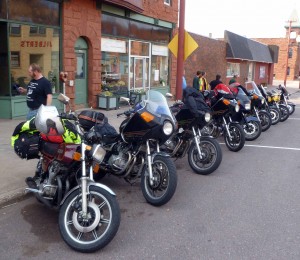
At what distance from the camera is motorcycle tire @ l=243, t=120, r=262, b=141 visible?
30.9 feet

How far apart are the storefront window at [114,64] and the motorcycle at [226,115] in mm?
6687

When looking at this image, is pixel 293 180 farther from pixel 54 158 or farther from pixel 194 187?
pixel 54 158

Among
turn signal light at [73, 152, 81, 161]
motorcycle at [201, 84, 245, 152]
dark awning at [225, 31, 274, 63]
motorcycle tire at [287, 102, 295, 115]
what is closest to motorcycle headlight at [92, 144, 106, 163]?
turn signal light at [73, 152, 81, 161]

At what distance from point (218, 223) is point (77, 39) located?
9.49 m

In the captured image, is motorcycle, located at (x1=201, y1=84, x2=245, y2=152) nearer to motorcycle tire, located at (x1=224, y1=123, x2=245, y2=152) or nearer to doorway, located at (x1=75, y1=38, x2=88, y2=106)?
motorcycle tire, located at (x1=224, y1=123, x2=245, y2=152)

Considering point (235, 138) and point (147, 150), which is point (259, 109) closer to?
point (235, 138)

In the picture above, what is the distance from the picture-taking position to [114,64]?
14.6m

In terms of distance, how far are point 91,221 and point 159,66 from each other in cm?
1512

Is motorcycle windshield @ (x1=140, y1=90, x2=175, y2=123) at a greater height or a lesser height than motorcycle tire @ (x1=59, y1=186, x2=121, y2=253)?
greater

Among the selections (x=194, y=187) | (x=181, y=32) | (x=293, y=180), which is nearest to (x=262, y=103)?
(x=181, y=32)

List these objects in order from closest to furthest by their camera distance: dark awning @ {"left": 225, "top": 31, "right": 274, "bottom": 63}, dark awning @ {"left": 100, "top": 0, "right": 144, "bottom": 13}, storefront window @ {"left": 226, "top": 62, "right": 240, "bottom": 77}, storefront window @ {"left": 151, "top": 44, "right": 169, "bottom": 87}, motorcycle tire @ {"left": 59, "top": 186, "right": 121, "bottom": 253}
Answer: motorcycle tire @ {"left": 59, "top": 186, "right": 121, "bottom": 253} < dark awning @ {"left": 100, "top": 0, "right": 144, "bottom": 13} < storefront window @ {"left": 151, "top": 44, "right": 169, "bottom": 87} < dark awning @ {"left": 225, "top": 31, "right": 274, "bottom": 63} < storefront window @ {"left": 226, "top": 62, "right": 240, "bottom": 77}

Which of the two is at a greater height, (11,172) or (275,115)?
(275,115)

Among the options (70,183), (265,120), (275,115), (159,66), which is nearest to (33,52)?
(265,120)

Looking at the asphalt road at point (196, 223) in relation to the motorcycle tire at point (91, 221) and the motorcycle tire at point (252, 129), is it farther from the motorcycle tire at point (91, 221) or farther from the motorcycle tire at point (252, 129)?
the motorcycle tire at point (252, 129)
